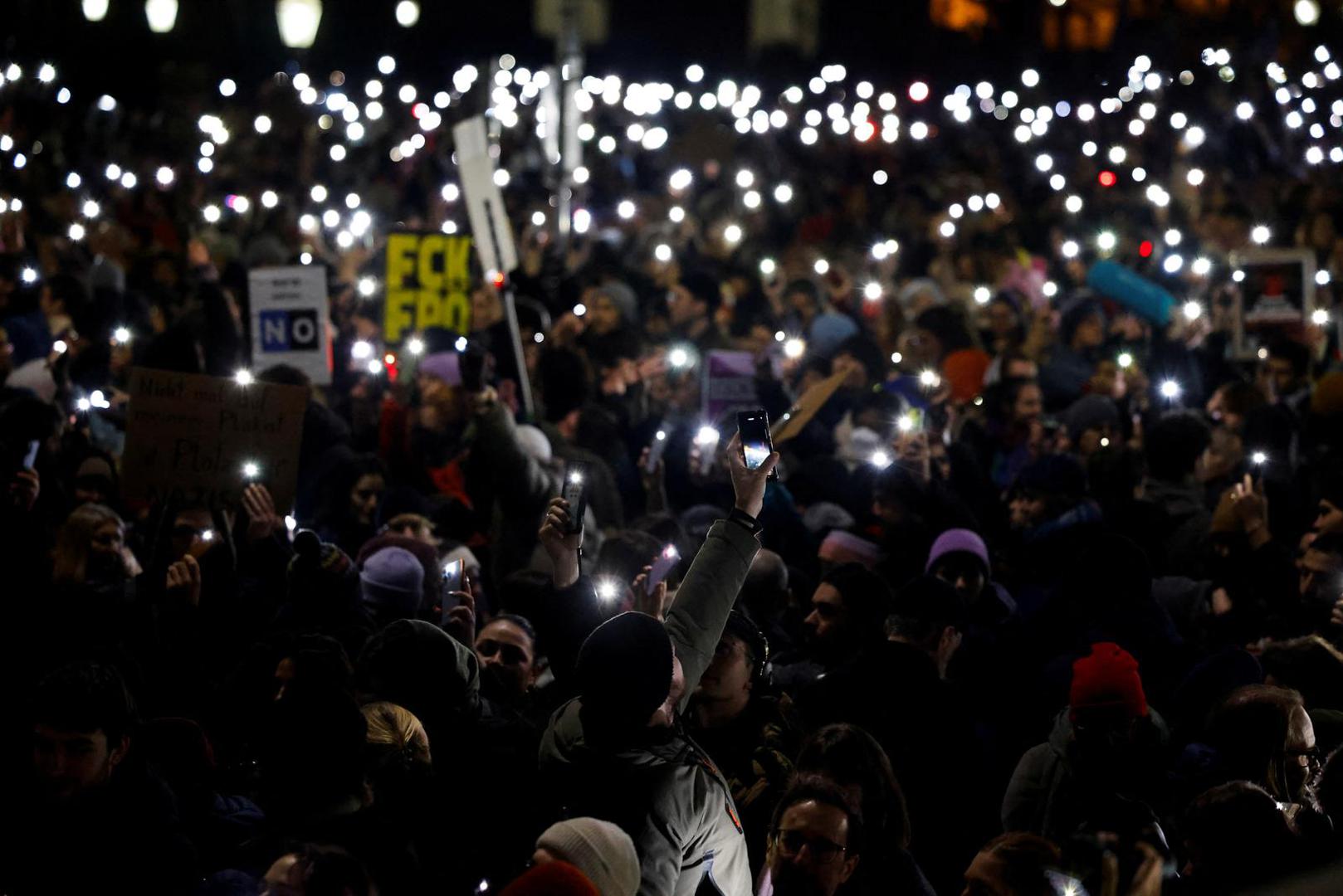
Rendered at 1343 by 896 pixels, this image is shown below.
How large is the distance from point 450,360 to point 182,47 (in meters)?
18.9

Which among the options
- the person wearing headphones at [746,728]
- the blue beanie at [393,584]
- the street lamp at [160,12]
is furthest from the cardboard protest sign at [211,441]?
the street lamp at [160,12]

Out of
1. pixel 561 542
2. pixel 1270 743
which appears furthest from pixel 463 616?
pixel 1270 743

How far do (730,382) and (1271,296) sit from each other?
3.68 m

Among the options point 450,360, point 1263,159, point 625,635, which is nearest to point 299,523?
point 450,360

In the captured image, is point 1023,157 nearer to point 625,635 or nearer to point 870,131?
point 870,131

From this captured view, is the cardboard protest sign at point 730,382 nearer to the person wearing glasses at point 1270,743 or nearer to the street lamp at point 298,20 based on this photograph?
the person wearing glasses at point 1270,743

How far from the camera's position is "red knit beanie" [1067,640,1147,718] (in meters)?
4.79

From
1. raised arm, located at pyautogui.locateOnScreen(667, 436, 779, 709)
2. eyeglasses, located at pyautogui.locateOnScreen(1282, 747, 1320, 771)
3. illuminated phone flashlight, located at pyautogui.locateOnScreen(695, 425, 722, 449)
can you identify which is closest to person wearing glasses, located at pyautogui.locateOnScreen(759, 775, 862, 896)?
raised arm, located at pyautogui.locateOnScreen(667, 436, 779, 709)

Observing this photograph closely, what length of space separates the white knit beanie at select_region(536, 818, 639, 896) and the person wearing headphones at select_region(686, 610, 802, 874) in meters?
1.20

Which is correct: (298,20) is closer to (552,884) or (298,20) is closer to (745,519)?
(745,519)

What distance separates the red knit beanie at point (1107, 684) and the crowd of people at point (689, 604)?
0.01 meters

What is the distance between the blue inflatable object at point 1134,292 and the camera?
11719 mm

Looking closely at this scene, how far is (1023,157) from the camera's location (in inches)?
878

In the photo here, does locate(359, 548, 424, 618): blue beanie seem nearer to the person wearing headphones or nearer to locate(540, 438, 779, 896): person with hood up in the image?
the person wearing headphones
